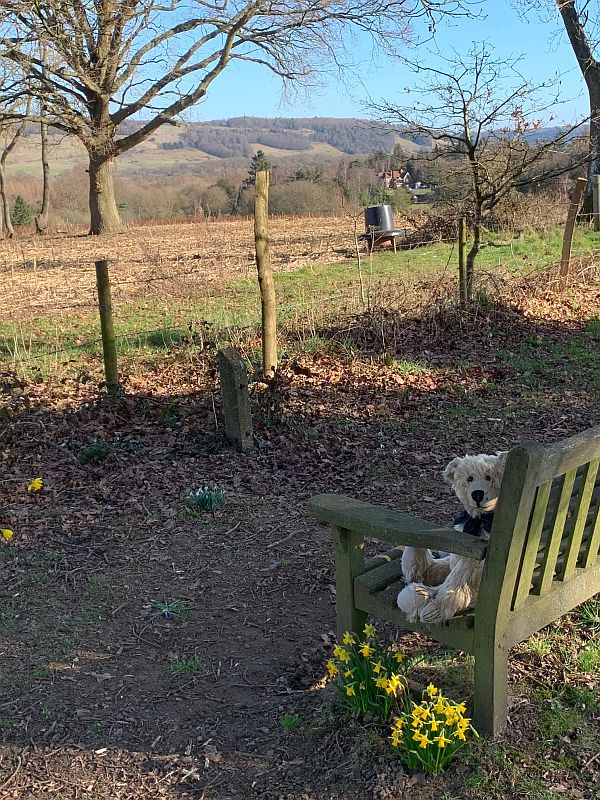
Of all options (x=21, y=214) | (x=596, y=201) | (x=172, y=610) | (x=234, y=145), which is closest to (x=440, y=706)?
(x=172, y=610)

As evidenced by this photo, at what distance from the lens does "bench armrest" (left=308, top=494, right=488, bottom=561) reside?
2592mm

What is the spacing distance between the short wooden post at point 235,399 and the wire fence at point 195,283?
2111mm

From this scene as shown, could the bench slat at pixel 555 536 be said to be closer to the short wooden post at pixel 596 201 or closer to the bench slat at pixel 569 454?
the bench slat at pixel 569 454

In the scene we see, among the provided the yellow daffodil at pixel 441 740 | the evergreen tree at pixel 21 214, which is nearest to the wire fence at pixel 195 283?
the yellow daffodil at pixel 441 740

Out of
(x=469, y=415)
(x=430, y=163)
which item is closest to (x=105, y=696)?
(x=469, y=415)

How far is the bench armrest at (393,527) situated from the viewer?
8.50ft

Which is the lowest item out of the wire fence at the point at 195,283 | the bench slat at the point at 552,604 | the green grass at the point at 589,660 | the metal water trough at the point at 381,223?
the green grass at the point at 589,660

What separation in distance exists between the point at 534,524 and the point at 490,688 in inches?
25.4

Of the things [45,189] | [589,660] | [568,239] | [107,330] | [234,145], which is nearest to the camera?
[589,660]

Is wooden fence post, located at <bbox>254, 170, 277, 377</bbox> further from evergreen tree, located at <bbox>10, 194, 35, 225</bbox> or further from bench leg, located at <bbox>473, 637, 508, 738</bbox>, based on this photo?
evergreen tree, located at <bbox>10, 194, 35, 225</bbox>

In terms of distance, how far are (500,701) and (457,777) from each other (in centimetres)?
31

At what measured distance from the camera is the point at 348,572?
309cm

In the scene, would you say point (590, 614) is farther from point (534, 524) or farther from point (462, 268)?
point (462, 268)

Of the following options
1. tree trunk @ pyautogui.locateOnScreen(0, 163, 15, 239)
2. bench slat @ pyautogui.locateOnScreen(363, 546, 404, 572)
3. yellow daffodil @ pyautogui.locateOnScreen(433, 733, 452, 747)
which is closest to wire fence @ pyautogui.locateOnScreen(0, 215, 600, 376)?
bench slat @ pyautogui.locateOnScreen(363, 546, 404, 572)
